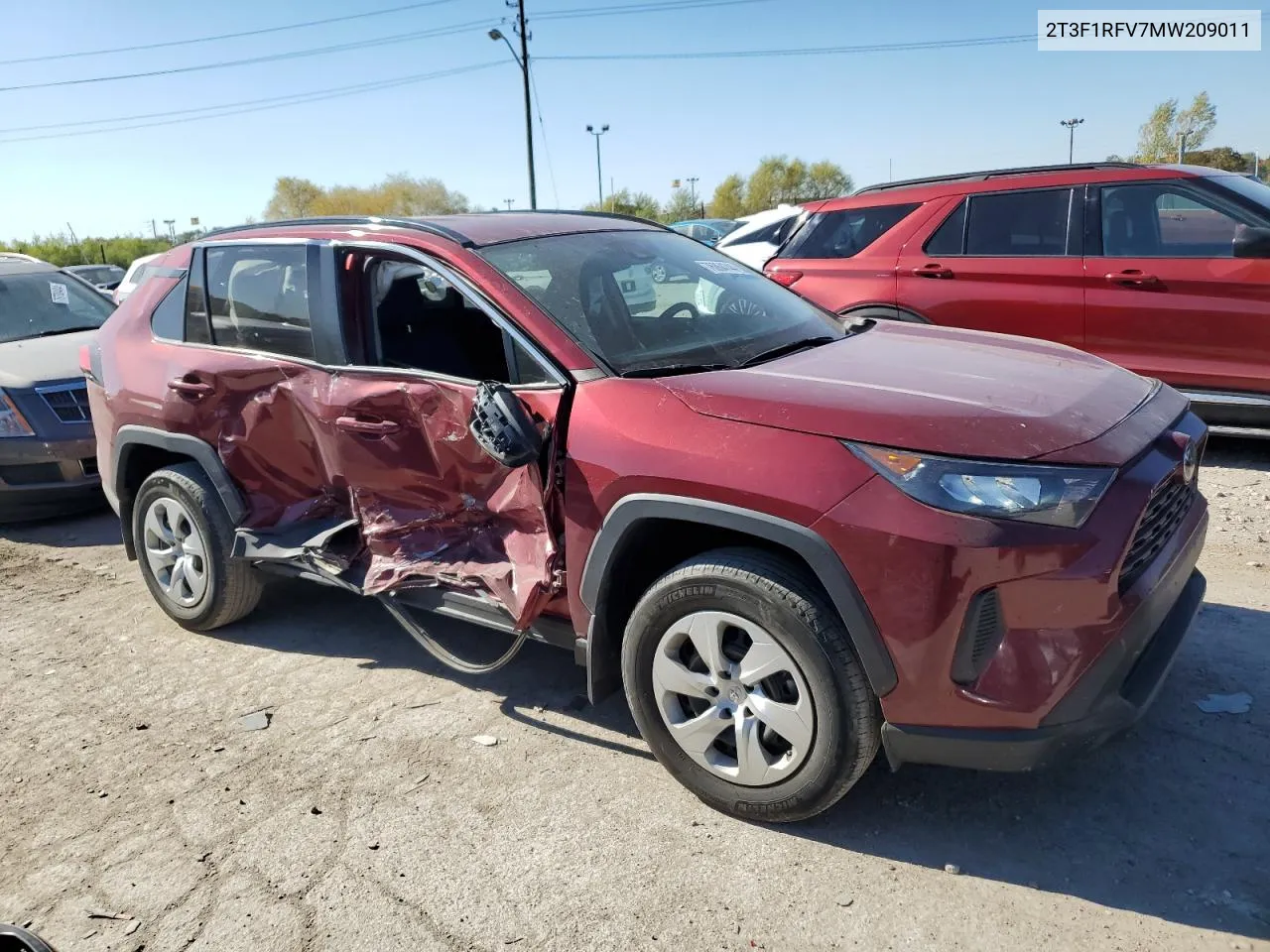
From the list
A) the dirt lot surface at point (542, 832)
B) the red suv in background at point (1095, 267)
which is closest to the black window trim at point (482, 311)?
the dirt lot surface at point (542, 832)

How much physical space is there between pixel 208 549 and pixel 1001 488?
344 cm

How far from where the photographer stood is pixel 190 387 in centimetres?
423

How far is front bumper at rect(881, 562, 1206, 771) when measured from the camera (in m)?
2.41

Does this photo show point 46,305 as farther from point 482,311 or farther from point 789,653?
point 789,653

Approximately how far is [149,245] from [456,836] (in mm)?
60797

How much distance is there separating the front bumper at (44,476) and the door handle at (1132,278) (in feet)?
22.6

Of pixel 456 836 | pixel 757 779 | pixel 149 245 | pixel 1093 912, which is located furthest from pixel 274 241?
pixel 149 245

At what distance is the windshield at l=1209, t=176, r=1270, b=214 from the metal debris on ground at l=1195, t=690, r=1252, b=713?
3.76m

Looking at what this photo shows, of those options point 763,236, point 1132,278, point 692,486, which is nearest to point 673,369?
point 692,486

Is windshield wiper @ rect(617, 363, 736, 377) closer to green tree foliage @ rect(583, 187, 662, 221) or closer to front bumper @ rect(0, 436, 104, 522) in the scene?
front bumper @ rect(0, 436, 104, 522)

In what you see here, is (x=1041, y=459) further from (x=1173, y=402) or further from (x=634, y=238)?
(x=634, y=238)

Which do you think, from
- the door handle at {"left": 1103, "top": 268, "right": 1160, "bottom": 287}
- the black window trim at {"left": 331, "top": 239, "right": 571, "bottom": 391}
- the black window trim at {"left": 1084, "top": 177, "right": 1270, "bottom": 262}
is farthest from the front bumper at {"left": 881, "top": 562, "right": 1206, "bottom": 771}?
the black window trim at {"left": 1084, "top": 177, "right": 1270, "bottom": 262}

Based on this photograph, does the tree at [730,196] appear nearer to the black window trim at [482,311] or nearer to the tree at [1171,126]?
the tree at [1171,126]

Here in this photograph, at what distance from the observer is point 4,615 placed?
4.99 meters
